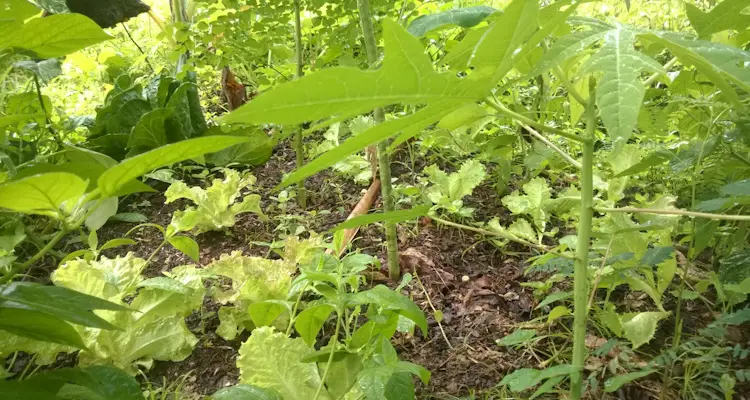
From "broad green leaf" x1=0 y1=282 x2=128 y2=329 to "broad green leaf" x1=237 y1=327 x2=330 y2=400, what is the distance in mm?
401

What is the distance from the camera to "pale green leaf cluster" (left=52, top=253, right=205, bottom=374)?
1.05m

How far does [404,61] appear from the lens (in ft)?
1.18

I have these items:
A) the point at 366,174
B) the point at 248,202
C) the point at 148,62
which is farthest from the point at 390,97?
the point at 148,62

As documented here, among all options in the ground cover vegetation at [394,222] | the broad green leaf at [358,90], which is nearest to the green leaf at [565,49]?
the ground cover vegetation at [394,222]

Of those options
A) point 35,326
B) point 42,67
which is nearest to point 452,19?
point 35,326

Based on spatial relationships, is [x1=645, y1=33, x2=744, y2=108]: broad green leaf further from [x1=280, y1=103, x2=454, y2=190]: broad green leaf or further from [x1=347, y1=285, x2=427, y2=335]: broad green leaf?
[x1=347, y1=285, x2=427, y2=335]: broad green leaf

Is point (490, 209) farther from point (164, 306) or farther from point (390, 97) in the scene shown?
point (390, 97)

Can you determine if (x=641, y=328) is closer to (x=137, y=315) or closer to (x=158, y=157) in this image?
(x=158, y=157)

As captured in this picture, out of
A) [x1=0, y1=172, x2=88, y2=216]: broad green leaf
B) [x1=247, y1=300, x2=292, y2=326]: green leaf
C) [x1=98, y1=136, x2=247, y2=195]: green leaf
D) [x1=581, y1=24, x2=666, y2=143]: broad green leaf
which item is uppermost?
[x1=581, y1=24, x2=666, y2=143]: broad green leaf

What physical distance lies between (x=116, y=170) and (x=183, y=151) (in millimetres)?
70

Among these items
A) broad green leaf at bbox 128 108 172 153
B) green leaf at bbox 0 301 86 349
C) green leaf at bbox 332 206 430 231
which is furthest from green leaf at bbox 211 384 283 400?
broad green leaf at bbox 128 108 172 153

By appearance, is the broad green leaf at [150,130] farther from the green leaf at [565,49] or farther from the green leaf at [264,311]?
the green leaf at [565,49]

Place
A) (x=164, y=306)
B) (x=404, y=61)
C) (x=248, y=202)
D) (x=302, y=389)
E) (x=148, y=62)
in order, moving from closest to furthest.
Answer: (x=404, y=61) < (x=302, y=389) < (x=164, y=306) < (x=248, y=202) < (x=148, y=62)

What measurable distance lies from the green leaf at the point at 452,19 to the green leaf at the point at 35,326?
0.61 meters
